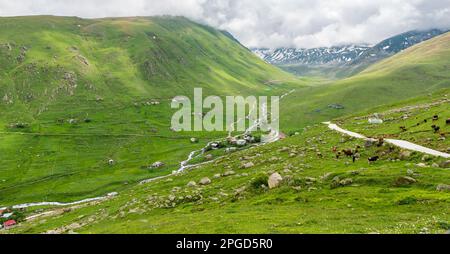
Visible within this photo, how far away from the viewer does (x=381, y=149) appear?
63469mm

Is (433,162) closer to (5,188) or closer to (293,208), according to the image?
(293,208)

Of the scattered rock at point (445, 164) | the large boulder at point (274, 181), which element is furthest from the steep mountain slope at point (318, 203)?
the scattered rock at point (445, 164)

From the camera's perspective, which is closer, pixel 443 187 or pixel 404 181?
pixel 443 187

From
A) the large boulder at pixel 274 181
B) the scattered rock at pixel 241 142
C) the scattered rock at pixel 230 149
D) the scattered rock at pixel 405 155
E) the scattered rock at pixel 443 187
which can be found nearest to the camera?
the scattered rock at pixel 443 187

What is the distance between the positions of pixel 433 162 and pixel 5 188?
493ft

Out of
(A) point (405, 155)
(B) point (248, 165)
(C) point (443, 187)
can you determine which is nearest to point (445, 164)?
(A) point (405, 155)

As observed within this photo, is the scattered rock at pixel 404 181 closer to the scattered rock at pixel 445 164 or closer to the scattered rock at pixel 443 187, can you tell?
the scattered rock at pixel 443 187

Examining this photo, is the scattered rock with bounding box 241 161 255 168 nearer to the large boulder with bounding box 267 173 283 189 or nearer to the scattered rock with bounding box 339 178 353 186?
the large boulder with bounding box 267 173 283 189

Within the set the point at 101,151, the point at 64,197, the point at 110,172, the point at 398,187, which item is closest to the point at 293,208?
the point at 398,187

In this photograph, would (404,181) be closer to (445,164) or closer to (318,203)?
(445,164)

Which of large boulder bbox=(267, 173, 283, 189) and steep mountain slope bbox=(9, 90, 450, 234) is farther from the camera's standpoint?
large boulder bbox=(267, 173, 283, 189)

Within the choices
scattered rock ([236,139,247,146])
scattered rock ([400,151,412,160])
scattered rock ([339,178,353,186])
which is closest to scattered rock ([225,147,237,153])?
scattered rock ([236,139,247,146])

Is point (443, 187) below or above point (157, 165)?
above

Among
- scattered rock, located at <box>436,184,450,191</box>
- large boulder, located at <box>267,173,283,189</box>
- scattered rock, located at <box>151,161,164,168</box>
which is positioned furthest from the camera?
scattered rock, located at <box>151,161,164,168</box>
